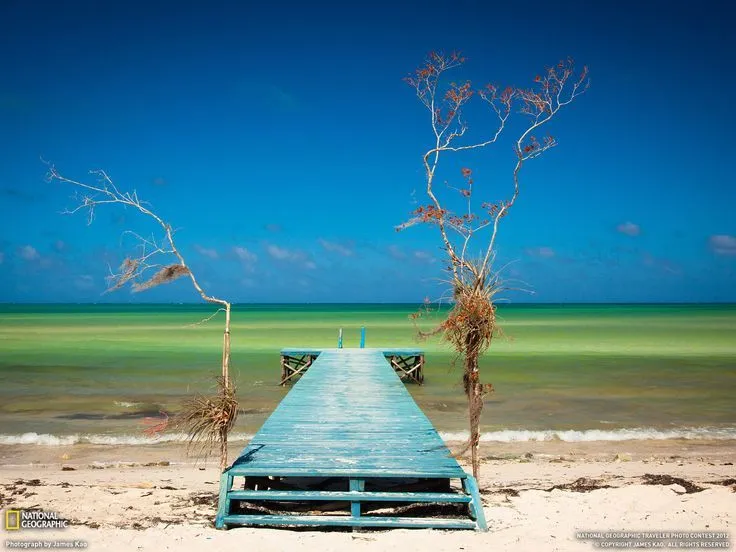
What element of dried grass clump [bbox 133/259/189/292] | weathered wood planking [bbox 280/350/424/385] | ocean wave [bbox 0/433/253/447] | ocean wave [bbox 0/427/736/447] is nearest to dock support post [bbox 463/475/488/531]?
dried grass clump [bbox 133/259/189/292]

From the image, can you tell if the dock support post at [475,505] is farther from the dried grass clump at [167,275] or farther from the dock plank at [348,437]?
the dried grass clump at [167,275]

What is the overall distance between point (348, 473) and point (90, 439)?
819cm

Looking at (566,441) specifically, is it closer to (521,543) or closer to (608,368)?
(521,543)

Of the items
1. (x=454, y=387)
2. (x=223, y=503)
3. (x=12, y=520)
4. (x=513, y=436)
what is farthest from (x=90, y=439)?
(x=454, y=387)

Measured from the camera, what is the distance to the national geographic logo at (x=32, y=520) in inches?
209

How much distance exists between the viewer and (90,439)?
11.8 m

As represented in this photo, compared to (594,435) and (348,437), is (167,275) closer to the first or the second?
(348,437)

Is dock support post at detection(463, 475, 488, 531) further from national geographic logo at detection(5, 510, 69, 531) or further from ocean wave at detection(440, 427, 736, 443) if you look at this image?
ocean wave at detection(440, 427, 736, 443)

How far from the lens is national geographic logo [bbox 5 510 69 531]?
5.30m

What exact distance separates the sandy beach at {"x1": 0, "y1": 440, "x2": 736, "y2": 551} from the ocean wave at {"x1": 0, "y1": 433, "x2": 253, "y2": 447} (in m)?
1.22

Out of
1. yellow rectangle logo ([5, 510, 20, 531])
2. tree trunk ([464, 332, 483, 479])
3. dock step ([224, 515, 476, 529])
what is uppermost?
tree trunk ([464, 332, 483, 479])

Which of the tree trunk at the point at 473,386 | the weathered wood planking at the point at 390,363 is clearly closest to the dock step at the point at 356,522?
the tree trunk at the point at 473,386

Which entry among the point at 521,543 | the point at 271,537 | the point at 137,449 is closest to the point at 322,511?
the point at 271,537

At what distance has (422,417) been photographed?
338 inches
